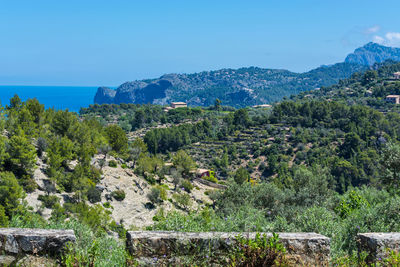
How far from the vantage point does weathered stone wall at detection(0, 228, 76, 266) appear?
4.38m

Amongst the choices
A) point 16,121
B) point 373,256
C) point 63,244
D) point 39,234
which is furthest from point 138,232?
point 16,121

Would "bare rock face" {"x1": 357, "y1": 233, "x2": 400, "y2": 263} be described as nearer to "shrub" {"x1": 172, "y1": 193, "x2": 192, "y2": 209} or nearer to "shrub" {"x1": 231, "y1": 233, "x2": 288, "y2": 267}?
"shrub" {"x1": 231, "y1": 233, "x2": 288, "y2": 267}

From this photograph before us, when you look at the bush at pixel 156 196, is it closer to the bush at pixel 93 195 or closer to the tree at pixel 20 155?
the bush at pixel 93 195

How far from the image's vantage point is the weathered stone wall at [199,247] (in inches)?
183

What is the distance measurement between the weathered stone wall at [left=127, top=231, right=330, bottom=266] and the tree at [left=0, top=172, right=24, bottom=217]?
20.9 m

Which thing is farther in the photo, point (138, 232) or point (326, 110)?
point (326, 110)

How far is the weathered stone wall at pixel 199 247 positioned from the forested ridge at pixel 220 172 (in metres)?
0.35

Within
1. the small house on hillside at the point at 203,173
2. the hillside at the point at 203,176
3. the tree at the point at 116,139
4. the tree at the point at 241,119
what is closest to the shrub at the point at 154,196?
the hillside at the point at 203,176

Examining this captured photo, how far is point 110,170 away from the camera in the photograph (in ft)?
131

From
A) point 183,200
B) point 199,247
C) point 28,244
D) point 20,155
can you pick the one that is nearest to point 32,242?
point 28,244

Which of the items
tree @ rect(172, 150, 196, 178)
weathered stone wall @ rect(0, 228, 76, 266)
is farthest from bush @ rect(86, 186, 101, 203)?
weathered stone wall @ rect(0, 228, 76, 266)

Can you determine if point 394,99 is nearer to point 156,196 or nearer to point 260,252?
point 156,196

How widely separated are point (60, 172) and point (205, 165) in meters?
41.9

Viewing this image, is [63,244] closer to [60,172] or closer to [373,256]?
[373,256]
